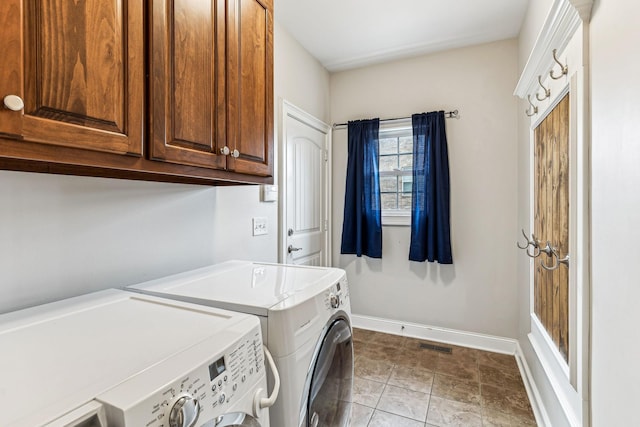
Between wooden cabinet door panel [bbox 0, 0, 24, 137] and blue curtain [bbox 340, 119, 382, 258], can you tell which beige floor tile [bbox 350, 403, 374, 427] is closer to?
blue curtain [bbox 340, 119, 382, 258]

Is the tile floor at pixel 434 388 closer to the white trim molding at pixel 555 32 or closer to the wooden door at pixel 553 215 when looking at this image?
the wooden door at pixel 553 215

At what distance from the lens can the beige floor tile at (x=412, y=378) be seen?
206 centimetres

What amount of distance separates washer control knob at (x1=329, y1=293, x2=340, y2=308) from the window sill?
1859mm

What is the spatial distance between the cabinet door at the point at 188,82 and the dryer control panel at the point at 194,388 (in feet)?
2.12

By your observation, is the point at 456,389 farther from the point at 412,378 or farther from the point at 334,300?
the point at 334,300

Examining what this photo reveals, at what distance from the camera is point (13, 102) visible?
2.14ft

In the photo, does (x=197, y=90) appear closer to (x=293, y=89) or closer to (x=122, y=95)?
(x=122, y=95)

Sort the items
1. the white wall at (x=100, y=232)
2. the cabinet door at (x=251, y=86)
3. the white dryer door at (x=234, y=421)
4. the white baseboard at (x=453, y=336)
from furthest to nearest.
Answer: the white baseboard at (x=453, y=336)
the cabinet door at (x=251, y=86)
the white wall at (x=100, y=232)
the white dryer door at (x=234, y=421)

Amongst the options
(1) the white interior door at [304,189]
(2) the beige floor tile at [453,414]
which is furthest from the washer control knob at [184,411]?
(1) the white interior door at [304,189]

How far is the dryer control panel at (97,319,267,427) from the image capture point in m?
0.47

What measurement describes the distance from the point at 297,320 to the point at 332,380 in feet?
1.37

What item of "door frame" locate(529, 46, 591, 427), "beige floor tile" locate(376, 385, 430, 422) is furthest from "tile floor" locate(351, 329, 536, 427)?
"door frame" locate(529, 46, 591, 427)

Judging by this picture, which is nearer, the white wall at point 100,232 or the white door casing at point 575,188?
the white wall at point 100,232

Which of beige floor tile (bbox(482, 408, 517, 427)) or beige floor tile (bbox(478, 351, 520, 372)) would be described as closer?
beige floor tile (bbox(482, 408, 517, 427))
